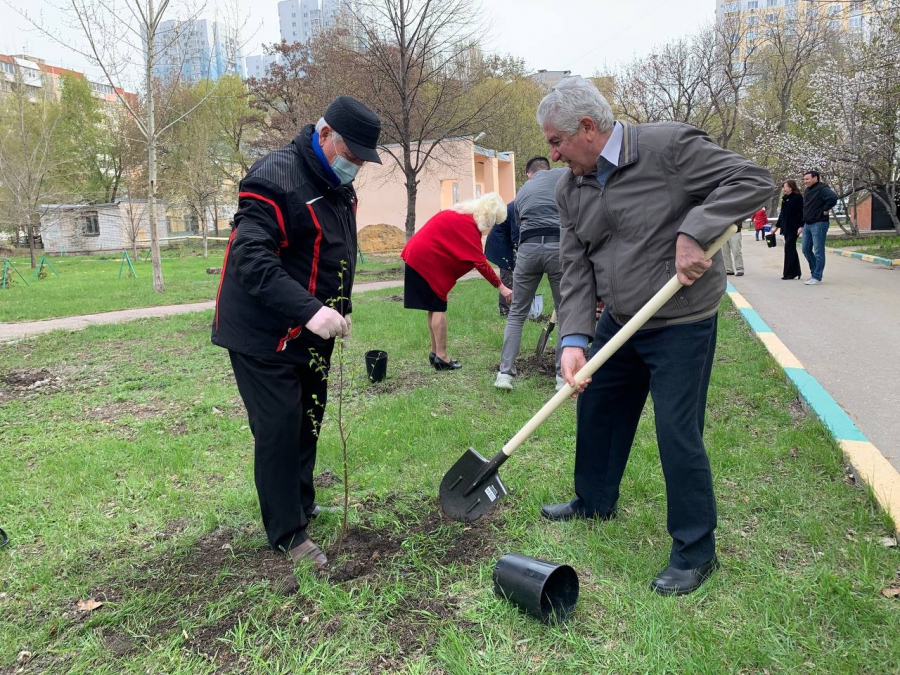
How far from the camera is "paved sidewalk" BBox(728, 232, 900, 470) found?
14.8 feet

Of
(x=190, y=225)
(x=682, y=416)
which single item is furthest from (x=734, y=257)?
(x=190, y=225)

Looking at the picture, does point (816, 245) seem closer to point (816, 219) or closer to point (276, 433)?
point (816, 219)

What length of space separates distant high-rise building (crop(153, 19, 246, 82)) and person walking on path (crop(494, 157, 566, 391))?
11.0m

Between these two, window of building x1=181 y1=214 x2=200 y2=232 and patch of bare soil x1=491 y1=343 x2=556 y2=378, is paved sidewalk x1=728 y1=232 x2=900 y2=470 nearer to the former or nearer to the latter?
patch of bare soil x1=491 y1=343 x2=556 y2=378

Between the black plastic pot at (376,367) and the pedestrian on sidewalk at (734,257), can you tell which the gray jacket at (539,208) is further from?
the pedestrian on sidewalk at (734,257)

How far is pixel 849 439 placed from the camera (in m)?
3.70

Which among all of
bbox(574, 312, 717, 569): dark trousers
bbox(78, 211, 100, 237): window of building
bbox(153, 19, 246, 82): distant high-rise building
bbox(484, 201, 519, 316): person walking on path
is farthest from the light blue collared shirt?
bbox(78, 211, 100, 237): window of building

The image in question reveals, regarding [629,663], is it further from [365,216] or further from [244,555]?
[365,216]

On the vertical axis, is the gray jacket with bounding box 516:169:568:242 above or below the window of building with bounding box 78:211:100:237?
below

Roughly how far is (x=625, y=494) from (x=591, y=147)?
1.79m

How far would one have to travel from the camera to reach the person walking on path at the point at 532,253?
529 cm

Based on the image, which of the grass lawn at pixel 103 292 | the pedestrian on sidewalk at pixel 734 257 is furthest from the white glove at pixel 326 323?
the pedestrian on sidewalk at pixel 734 257

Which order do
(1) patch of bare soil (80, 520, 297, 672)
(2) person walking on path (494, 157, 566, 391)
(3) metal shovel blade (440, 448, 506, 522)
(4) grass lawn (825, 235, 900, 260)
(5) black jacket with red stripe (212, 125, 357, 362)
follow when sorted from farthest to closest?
(4) grass lawn (825, 235, 900, 260) < (2) person walking on path (494, 157, 566, 391) < (3) metal shovel blade (440, 448, 506, 522) < (5) black jacket with red stripe (212, 125, 357, 362) < (1) patch of bare soil (80, 520, 297, 672)

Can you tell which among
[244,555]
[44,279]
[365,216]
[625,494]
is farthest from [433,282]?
[365,216]
